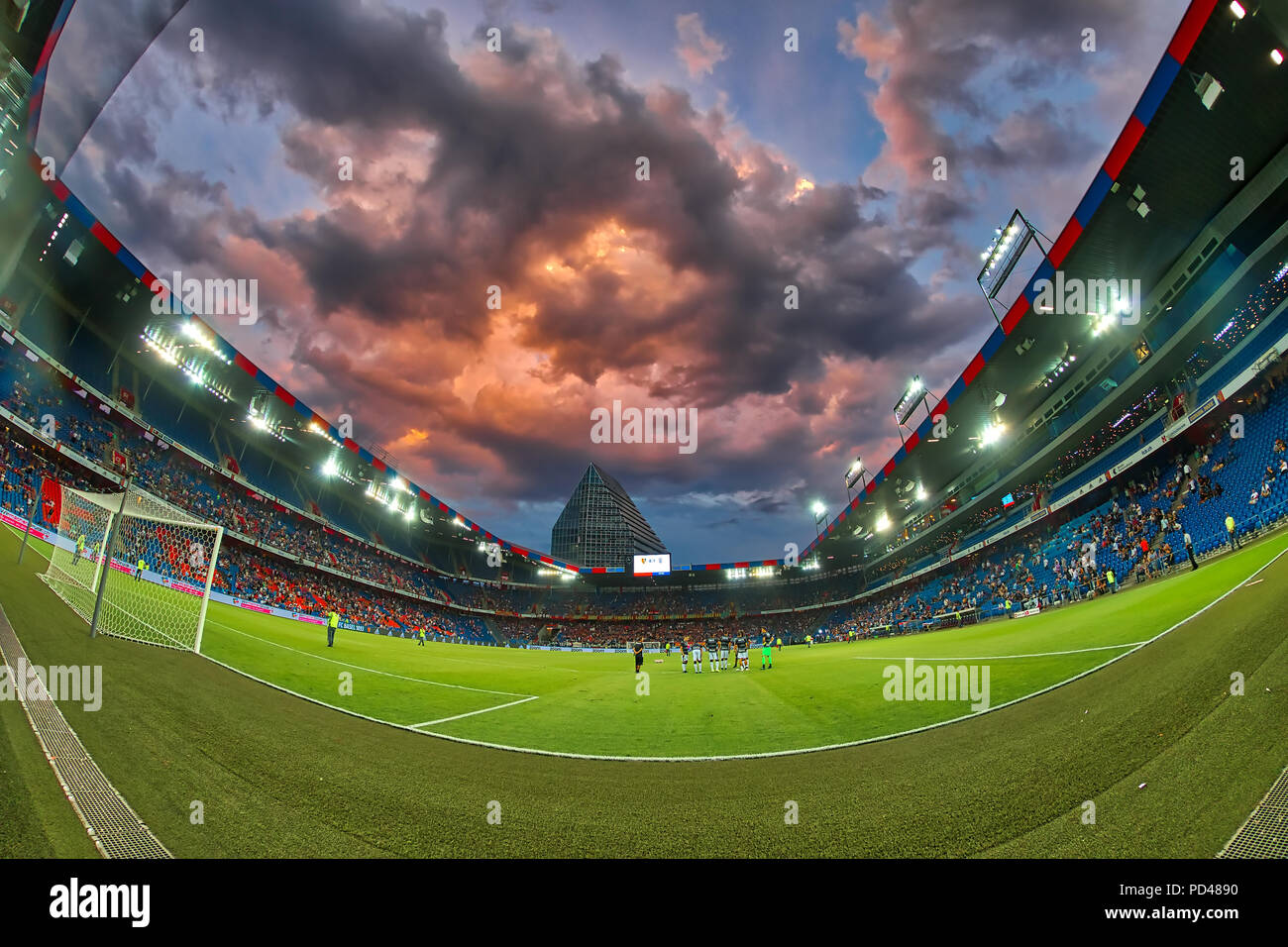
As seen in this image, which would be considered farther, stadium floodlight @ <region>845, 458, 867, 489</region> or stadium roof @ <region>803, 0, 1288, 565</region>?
stadium floodlight @ <region>845, 458, 867, 489</region>

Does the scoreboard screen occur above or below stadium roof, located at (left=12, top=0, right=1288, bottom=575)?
below

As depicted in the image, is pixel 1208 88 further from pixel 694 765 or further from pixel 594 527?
pixel 594 527

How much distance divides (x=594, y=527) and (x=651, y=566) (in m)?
52.8

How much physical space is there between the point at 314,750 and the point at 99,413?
124ft

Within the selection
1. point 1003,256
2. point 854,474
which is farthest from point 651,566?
point 1003,256

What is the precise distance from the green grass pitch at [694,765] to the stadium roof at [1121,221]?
15908mm

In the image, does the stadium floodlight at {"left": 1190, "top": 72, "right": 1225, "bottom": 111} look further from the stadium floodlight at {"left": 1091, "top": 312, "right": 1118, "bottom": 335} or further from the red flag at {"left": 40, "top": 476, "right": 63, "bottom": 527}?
the red flag at {"left": 40, "top": 476, "right": 63, "bottom": 527}

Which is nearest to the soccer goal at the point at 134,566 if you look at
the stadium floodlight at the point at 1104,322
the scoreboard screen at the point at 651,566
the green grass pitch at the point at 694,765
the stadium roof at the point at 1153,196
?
the green grass pitch at the point at 694,765

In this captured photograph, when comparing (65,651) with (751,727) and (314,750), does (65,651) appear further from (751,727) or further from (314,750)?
(751,727)

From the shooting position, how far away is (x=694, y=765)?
5180 millimetres

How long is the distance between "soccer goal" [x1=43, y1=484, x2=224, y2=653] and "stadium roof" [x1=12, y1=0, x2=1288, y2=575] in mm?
13119

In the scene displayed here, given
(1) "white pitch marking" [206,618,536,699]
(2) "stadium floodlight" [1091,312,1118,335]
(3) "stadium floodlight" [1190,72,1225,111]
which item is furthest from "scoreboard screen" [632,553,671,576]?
(3) "stadium floodlight" [1190,72,1225,111]

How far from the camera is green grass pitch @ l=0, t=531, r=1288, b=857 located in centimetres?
299

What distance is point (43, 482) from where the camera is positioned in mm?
21000
